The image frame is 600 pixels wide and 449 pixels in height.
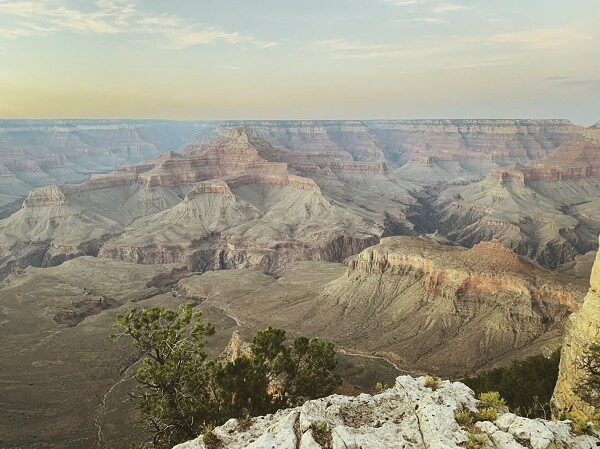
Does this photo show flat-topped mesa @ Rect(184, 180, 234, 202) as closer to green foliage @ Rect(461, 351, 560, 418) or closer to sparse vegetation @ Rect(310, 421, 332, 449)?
green foliage @ Rect(461, 351, 560, 418)

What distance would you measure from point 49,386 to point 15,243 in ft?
357

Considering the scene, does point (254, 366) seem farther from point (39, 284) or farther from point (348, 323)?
point (39, 284)

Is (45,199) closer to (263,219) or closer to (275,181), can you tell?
(263,219)

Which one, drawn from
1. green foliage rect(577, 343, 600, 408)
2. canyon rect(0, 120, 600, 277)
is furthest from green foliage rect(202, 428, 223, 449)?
canyon rect(0, 120, 600, 277)

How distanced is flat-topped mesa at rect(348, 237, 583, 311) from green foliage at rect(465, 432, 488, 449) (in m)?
54.2

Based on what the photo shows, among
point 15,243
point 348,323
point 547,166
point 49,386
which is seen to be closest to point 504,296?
point 348,323

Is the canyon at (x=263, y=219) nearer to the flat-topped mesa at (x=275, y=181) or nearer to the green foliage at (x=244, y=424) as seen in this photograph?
→ the flat-topped mesa at (x=275, y=181)

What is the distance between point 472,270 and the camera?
68188mm

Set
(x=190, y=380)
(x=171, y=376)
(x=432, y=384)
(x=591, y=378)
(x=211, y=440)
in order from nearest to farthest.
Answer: (x=211, y=440)
(x=432, y=384)
(x=591, y=378)
(x=171, y=376)
(x=190, y=380)

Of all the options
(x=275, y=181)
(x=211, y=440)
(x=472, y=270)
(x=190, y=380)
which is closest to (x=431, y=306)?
(x=472, y=270)

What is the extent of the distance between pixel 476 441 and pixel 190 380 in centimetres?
1475

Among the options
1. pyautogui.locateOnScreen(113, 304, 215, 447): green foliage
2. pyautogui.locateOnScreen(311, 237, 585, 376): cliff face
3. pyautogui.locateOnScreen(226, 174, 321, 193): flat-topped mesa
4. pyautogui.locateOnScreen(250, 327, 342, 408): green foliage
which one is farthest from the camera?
pyautogui.locateOnScreen(226, 174, 321, 193): flat-topped mesa

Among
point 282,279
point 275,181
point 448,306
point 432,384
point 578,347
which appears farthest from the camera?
point 275,181

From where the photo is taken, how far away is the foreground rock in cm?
1285
